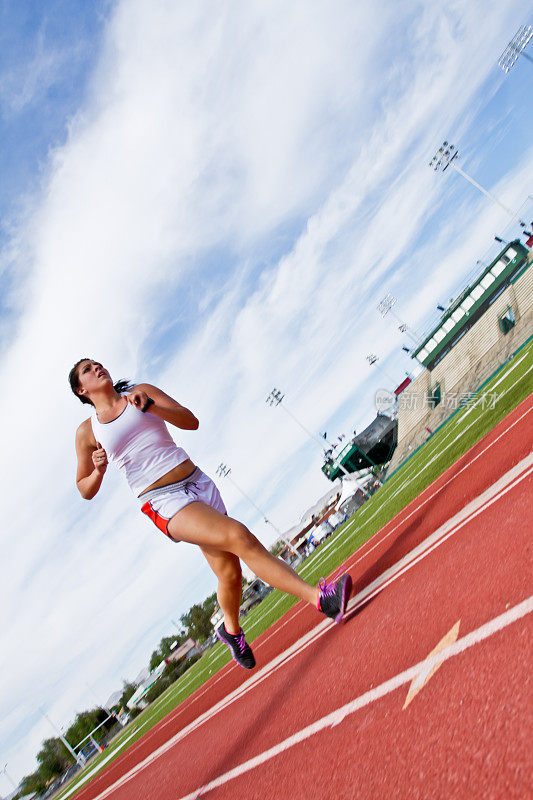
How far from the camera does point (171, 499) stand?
4164mm

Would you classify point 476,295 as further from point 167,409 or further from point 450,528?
point 167,409

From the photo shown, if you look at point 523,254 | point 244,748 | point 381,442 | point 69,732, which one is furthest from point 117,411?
point 69,732

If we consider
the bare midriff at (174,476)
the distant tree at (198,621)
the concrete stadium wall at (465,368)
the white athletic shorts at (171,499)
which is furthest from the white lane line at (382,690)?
the distant tree at (198,621)

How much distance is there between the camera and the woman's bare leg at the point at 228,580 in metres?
4.40

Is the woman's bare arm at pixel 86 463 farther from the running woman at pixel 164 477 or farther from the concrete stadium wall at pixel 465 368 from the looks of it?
Answer: the concrete stadium wall at pixel 465 368

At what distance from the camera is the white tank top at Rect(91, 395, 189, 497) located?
13.7ft

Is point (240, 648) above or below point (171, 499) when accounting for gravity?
below

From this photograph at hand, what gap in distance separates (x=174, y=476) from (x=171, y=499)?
18 cm

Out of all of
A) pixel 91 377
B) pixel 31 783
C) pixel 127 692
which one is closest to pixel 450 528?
pixel 91 377

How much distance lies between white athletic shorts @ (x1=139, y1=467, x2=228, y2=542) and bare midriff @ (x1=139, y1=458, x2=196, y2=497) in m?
0.02

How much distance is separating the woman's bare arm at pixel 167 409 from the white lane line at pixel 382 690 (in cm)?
208

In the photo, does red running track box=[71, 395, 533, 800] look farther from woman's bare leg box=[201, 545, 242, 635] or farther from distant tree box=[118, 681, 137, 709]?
distant tree box=[118, 681, 137, 709]

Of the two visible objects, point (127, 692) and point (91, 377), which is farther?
point (127, 692)

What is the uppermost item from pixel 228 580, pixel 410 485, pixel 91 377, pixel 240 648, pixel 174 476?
pixel 91 377
